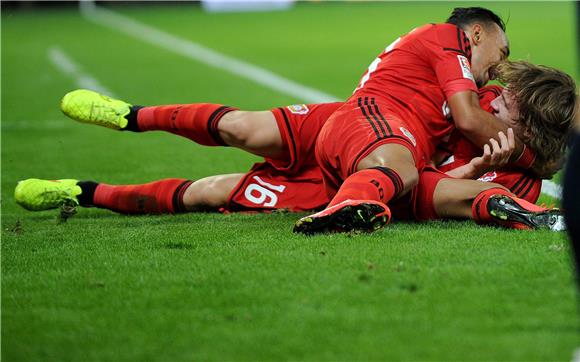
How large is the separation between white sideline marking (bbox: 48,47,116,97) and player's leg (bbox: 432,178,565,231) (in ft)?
24.1

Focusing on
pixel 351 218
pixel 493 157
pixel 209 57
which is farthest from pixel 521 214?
pixel 209 57

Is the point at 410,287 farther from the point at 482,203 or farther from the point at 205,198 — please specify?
the point at 205,198

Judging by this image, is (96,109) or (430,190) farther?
(96,109)

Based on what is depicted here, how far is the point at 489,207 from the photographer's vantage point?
466cm

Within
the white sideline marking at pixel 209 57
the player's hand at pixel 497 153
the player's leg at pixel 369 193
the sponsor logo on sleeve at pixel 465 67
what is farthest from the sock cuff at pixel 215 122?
the white sideline marking at pixel 209 57

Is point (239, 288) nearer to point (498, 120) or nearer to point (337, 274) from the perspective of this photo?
point (337, 274)

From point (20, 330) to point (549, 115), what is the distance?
271cm

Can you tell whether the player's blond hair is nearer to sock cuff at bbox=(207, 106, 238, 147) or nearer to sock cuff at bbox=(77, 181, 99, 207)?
sock cuff at bbox=(207, 106, 238, 147)

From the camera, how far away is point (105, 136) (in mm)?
9250

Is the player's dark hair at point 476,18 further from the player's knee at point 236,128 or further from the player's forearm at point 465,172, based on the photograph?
the player's knee at point 236,128

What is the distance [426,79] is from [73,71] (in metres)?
9.81

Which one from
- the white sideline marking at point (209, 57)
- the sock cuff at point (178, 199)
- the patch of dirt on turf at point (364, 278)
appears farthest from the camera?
the white sideline marking at point (209, 57)

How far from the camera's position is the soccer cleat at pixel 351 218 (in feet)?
14.3

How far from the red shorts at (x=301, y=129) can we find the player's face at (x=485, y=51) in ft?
2.37
